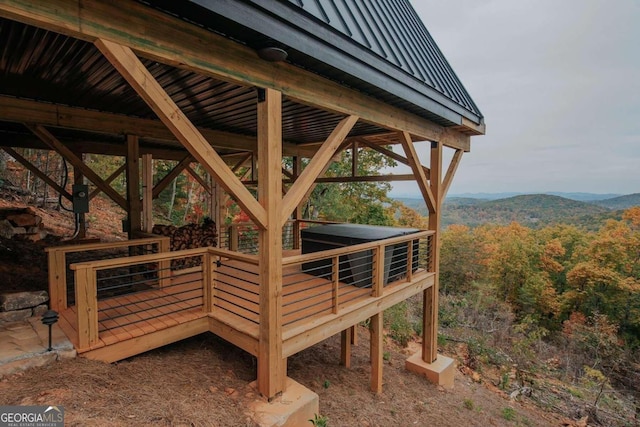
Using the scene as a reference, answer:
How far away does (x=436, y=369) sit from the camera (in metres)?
5.48

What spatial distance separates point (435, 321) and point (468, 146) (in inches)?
135

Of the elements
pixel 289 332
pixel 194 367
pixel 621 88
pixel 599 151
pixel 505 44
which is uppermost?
pixel 505 44

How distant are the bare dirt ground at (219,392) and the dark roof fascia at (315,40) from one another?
2.79m

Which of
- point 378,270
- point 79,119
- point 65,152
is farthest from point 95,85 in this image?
point 378,270

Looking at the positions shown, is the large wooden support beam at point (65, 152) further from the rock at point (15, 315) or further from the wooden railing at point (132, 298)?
the rock at point (15, 315)

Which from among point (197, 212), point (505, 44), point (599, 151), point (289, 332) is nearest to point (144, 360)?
point (289, 332)

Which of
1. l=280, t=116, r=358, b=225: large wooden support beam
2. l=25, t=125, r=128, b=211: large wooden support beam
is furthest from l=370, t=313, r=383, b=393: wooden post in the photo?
l=25, t=125, r=128, b=211: large wooden support beam

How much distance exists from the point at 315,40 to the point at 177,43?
1.06 meters

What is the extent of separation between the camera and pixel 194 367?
323 cm

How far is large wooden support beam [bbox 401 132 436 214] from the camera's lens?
173 inches

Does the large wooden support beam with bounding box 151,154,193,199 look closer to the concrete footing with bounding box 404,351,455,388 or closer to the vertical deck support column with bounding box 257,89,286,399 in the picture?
the vertical deck support column with bounding box 257,89,286,399

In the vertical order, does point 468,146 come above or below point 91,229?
above

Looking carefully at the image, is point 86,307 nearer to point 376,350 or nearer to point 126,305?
point 126,305

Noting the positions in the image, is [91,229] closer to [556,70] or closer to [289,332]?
[289,332]
